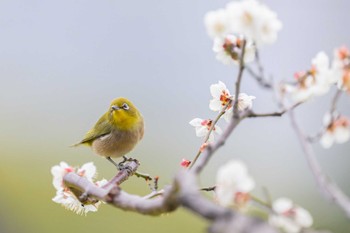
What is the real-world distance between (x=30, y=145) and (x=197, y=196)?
7339 mm

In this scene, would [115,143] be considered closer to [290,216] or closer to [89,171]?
[89,171]

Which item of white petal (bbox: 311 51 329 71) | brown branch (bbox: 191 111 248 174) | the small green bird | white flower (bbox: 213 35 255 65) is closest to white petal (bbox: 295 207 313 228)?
brown branch (bbox: 191 111 248 174)

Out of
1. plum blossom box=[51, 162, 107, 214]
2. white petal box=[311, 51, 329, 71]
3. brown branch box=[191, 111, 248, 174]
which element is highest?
white petal box=[311, 51, 329, 71]

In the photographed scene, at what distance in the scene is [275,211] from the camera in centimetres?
86

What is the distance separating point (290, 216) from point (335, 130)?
172mm

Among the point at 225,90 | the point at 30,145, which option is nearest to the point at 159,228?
the point at 30,145

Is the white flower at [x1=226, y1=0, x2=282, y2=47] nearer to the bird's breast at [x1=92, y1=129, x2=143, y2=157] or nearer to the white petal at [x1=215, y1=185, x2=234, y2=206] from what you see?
the white petal at [x1=215, y1=185, x2=234, y2=206]

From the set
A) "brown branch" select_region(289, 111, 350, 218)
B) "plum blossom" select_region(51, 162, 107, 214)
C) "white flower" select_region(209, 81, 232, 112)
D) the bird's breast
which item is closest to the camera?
"brown branch" select_region(289, 111, 350, 218)

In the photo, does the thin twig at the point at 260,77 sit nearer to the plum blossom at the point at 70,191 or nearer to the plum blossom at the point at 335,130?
the plum blossom at the point at 335,130

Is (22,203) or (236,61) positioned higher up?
(22,203)

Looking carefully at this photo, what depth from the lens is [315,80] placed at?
1042mm

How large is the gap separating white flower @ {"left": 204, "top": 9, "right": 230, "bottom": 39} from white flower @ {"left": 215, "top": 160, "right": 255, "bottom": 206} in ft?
0.98

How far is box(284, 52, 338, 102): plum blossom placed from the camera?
1010 mm

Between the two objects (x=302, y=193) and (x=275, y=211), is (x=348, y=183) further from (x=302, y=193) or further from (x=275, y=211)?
(x=275, y=211)
